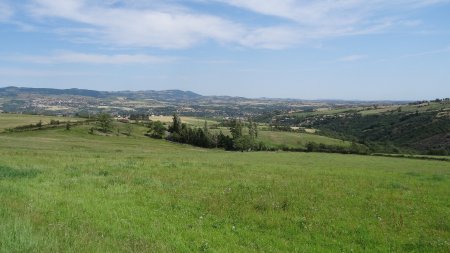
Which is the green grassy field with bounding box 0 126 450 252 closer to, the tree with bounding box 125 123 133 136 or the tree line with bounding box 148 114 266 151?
the tree line with bounding box 148 114 266 151

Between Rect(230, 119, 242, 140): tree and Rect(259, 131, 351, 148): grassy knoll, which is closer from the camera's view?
Rect(230, 119, 242, 140): tree

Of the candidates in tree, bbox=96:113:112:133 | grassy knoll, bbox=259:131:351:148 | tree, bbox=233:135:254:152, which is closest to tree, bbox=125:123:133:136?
tree, bbox=96:113:112:133

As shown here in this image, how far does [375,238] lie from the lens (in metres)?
A: 13.5

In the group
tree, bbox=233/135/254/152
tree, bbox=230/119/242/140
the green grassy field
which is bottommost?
tree, bbox=233/135/254/152

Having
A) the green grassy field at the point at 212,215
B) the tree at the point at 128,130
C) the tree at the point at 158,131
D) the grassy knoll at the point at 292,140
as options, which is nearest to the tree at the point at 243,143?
the grassy knoll at the point at 292,140

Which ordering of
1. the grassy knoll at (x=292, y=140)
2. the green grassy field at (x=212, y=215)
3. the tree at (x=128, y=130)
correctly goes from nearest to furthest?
the green grassy field at (x=212, y=215)
the tree at (x=128, y=130)
the grassy knoll at (x=292, y=140)

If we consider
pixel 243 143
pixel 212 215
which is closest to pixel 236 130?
pixel 243 143

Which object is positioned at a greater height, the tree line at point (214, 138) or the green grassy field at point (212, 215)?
the green grassy field at point (212, 215)

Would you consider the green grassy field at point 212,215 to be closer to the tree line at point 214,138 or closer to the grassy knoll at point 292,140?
the tree line at point 214,138

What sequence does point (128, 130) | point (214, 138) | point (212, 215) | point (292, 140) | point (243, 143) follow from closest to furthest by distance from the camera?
point (212, 215) < point (243, 143) < point (214, 138) < point (128, 130) < point (292, 140)

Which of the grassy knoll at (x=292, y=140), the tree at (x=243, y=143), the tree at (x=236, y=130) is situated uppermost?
the tree at (x=236, y=130)

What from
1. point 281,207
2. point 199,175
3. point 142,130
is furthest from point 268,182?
point 142,130

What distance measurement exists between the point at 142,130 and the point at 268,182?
13793 centimetres

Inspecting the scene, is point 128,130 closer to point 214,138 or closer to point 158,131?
point 158,131
